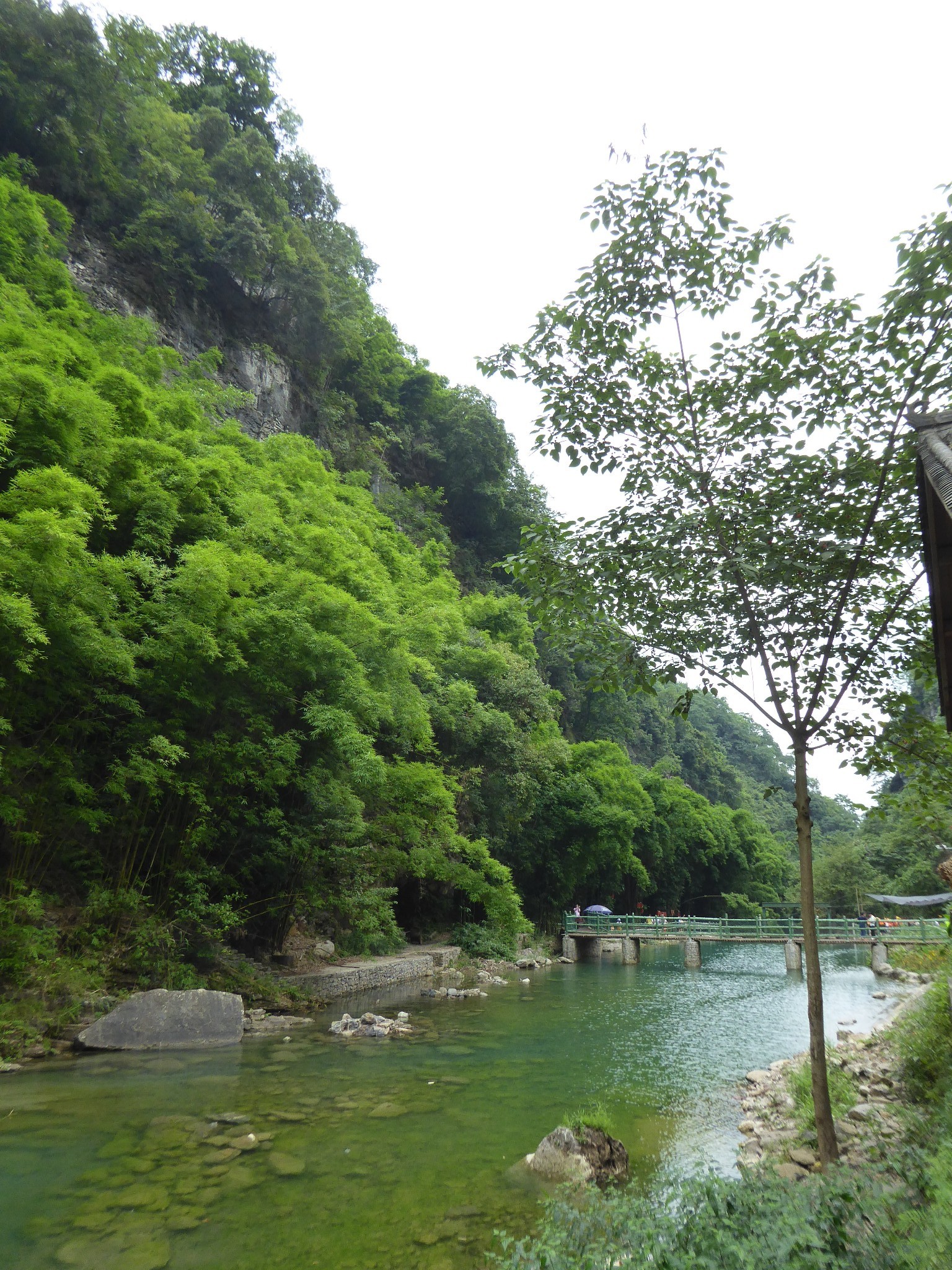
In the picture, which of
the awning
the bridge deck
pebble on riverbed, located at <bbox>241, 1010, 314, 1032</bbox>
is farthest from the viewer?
the awning

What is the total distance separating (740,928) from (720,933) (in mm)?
1914

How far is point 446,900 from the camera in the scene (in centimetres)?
2170

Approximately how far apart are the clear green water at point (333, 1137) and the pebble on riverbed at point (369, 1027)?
27 cm

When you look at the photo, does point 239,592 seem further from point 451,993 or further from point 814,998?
point 451,993

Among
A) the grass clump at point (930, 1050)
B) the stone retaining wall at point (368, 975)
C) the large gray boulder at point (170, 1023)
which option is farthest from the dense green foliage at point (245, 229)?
the grass clump at point (930, 1050)

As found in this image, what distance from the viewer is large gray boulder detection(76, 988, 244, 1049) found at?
8.71 metres

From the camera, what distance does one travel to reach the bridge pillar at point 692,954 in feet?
77.9

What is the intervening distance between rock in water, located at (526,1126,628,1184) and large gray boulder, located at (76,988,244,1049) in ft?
18.0

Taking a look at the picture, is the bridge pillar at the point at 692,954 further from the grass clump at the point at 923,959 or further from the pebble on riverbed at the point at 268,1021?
the pebble on riverbed at the point at 268,1021

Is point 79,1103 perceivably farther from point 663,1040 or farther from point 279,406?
point 279,406

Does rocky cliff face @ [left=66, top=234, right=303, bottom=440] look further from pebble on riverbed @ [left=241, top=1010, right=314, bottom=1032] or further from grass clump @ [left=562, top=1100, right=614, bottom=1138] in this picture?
grass clump @ [left=562, top=1100, right=614, bottom=1138]

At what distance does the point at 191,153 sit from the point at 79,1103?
2792cm

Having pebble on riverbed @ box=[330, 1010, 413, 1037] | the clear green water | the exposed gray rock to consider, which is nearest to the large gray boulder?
the clear green water

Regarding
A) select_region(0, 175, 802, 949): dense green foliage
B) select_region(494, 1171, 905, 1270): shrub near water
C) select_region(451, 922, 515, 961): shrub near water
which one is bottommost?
select_region(451, 922, 515, 961): shrub near water
